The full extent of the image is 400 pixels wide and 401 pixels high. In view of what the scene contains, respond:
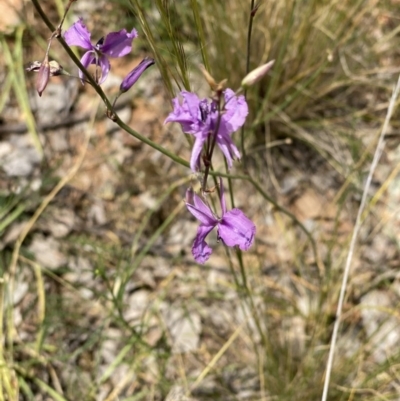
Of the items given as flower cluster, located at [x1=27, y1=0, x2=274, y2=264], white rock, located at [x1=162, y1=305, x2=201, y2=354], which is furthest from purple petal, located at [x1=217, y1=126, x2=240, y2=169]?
white rock, located at [x1=162, y1=305, x2=201, y2=354]

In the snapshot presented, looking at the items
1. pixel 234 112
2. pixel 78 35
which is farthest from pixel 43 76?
pixel 234 112

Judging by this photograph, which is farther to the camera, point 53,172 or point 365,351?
point 53,172

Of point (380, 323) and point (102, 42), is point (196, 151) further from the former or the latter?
A: point (380, 323)

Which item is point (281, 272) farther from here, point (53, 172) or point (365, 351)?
point (53, 172)

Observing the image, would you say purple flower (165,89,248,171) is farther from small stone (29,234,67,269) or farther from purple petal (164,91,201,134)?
small stone (29,234,67,269)

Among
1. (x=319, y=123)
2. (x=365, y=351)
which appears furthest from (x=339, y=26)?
(x=365, y=351)

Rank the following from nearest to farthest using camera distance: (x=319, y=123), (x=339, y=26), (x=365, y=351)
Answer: (x=365, y=351) < (x=339, y=26) < (x=319, y=123)
